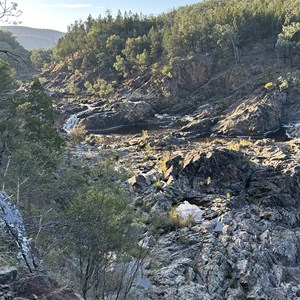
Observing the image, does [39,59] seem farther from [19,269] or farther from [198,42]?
[19,269]

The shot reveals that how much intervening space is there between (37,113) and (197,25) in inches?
2641

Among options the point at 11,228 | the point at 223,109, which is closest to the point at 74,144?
the point at 223,109

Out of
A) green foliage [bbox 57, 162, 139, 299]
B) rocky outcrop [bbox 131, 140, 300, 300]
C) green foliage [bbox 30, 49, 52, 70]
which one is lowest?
rocky outcrop [bbox 131, 140, 300, 300]

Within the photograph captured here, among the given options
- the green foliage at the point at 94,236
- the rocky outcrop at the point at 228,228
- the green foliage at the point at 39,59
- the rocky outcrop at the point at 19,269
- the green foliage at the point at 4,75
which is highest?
the green foliage at the point at 39,59

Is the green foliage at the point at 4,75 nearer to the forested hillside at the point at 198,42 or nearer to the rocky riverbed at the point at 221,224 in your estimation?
the rocky riverbed at the point at 221,224

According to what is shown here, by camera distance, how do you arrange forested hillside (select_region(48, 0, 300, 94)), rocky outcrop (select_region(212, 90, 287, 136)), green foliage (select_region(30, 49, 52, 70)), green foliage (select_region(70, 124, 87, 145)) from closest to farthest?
green foliage (select_region(70, 124, 87, 145)) → rocky outcrop (select_region(212, 90, 287, 136)) → forested hillside (select_region(48, 0, 300, 94)) → green foliage (select_region(30, 49, 52, 70))

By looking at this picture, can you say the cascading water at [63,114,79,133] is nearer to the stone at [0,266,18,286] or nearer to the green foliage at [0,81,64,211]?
the green foliage at [0,81,64,211]

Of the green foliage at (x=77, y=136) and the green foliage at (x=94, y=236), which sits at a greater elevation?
the green foliage at (x=94, y=236)

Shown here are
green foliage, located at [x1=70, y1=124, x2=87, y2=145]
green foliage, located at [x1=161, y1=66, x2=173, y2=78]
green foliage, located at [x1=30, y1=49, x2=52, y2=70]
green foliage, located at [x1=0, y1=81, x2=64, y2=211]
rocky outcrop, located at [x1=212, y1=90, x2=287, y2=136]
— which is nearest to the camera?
green foliage, located at [x1=0, y1=81, x2=64, y2=211]

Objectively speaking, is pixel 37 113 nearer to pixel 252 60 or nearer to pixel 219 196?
pixel 219 196

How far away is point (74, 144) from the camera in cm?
5069

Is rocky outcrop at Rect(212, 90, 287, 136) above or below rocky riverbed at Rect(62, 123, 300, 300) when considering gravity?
above

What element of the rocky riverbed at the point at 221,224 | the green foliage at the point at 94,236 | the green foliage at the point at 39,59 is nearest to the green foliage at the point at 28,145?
the green foliage at the point at 94,236

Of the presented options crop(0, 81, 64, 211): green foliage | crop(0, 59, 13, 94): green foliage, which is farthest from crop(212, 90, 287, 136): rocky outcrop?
crop(0, 59, 13, 94): green foliage
